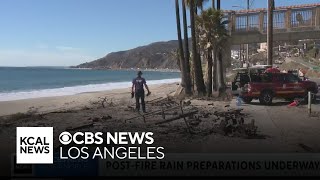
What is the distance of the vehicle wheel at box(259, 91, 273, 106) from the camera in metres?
20.5

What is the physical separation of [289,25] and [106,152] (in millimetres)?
31056

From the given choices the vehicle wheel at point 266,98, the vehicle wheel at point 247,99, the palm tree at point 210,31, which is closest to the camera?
the vehicle wheel at point 266,98

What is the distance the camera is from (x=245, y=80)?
848 inches

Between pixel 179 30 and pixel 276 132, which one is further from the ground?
pixel 179 30

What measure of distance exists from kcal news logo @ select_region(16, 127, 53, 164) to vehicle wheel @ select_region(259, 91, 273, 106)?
1340 cm

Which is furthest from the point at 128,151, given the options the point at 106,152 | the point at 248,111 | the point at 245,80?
the point at 245,80

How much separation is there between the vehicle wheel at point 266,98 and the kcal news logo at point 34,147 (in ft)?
44.0

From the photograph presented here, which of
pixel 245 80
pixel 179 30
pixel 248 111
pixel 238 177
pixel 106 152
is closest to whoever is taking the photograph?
pixel 238 177

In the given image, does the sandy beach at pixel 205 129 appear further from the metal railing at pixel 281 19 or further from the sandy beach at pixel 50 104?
the metal railing at pixel 281 19

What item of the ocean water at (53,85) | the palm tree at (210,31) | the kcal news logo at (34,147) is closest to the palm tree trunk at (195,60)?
the palm tree at (210,31)

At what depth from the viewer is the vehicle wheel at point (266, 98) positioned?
20484 mm

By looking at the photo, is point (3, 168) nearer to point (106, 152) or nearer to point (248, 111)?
point (106, 152)

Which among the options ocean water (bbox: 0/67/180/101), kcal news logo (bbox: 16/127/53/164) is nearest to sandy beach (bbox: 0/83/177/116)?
ocean water (bbox: 0/67/180/101)

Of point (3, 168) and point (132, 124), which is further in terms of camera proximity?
Answer: point (132, 124)
